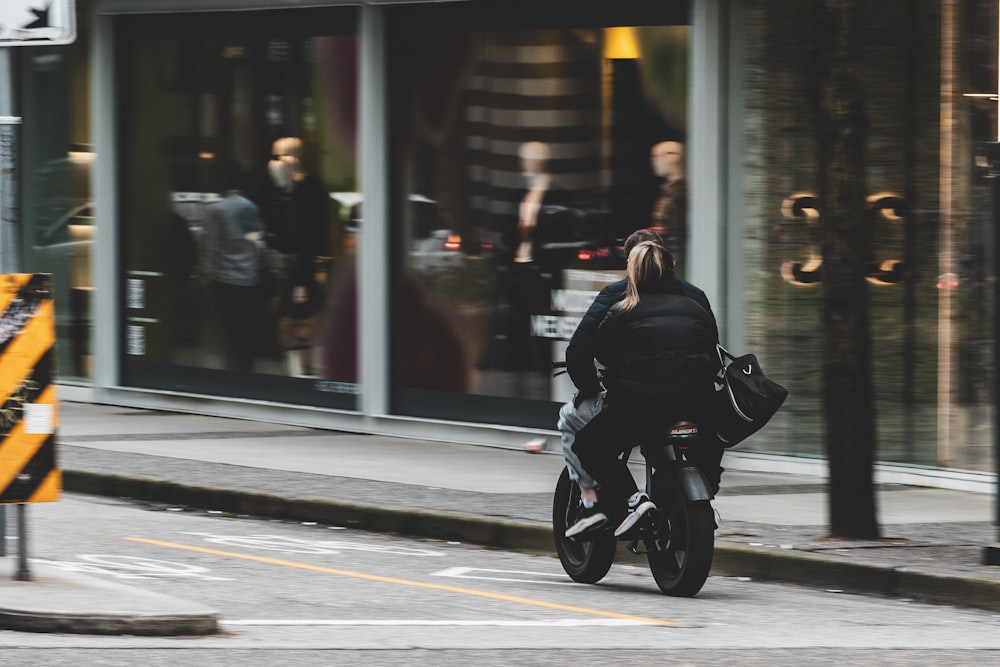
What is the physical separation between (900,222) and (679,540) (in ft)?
15.7

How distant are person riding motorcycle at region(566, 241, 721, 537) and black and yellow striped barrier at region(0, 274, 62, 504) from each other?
2.64 m

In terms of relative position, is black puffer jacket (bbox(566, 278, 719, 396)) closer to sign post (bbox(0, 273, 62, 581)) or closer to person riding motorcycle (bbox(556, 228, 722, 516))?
person riding motorcycle (bbox(556, 228, 722, 516))

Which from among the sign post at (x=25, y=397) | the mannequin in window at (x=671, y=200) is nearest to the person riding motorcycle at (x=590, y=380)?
the sign post at (x=25, y=397)

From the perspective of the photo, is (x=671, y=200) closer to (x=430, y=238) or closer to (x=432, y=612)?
(x=430, y=238)

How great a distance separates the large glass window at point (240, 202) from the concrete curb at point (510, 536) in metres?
3.70

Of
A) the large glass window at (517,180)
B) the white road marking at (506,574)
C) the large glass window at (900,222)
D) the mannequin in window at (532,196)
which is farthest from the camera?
the mannequin in window at (532,196)

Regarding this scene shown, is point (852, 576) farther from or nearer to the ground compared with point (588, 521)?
nearer to the ground

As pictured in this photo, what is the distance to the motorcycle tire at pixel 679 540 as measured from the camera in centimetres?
901

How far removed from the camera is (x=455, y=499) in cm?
1218

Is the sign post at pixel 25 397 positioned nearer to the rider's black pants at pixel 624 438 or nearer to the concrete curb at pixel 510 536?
the rider's black pants at pixel 624 438

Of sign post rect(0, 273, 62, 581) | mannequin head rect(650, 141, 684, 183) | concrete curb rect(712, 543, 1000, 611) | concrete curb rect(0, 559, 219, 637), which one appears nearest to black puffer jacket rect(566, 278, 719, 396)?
concrete curb rect(712, 543, 1000, 611)

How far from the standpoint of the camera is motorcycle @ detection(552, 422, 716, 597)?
9016 millimetres

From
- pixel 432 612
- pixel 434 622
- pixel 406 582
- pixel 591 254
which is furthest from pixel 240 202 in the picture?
pixel 434 622

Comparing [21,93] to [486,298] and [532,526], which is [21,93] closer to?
[486,298]
